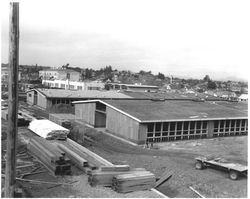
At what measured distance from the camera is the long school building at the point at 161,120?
27.4m

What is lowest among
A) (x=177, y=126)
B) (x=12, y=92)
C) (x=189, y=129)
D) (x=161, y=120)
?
(x=189, y=129)

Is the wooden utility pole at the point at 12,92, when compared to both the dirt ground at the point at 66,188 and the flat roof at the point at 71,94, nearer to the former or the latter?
the dirt ground at the point at 66,188

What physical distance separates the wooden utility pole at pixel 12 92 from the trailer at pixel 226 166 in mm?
Answer: 12856

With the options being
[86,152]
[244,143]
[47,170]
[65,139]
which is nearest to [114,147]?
[65,139]

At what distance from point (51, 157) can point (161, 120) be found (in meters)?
13.5

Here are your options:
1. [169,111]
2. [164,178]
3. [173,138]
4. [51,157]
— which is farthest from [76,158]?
[169,111]

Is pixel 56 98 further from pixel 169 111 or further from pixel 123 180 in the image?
pixel 123 180

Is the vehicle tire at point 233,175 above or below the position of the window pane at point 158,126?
below

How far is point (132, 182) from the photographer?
1345 centimetres

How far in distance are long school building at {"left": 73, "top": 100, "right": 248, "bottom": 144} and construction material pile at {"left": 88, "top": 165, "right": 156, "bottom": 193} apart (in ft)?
40.5

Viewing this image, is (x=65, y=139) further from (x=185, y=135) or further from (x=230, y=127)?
(x=230, y=127)

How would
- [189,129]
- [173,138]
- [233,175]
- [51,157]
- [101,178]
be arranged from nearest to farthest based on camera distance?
[101,178] < [51,157] < [233,175] < [173,138] < [189,129]

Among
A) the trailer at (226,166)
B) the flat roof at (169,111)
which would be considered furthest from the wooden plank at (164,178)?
the flat roof at (169,111)

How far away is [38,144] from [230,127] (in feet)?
71.4
